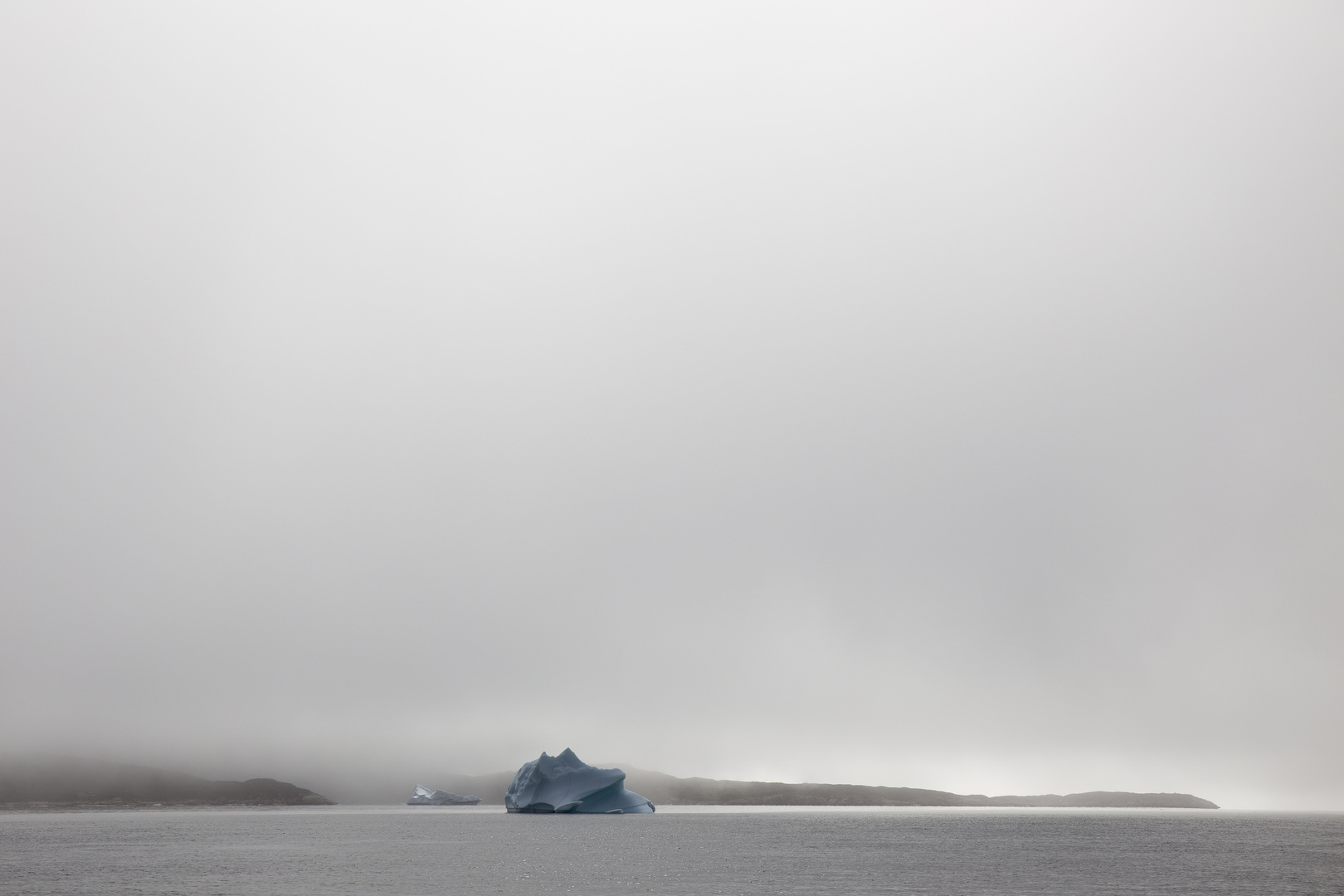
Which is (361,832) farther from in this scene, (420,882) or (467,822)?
(420,882)

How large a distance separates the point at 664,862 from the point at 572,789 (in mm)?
79483

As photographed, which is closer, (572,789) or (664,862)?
(664,862)

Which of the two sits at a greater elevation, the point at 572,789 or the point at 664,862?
the point at 572,789

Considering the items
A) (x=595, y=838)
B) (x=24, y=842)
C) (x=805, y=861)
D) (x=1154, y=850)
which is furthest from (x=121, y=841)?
(x=1154, y=850)

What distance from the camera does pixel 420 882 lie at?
62.2m

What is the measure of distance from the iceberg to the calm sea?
52.4ft

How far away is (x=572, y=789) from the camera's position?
15512 cm

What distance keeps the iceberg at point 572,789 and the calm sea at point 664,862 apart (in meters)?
16.0

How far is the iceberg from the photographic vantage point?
15138 cm

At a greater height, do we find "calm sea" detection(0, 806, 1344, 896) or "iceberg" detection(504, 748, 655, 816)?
"iceberg" detection(504, 748, 655, 816)

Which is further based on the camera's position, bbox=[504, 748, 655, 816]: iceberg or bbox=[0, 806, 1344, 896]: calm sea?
bbox=[504, 748, 655, 816]: iceberg

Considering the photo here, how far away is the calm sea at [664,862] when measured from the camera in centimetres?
5984

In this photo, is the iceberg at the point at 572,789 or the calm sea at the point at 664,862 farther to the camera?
the iceberg at the point at 572,789

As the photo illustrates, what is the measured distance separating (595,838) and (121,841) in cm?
5370
